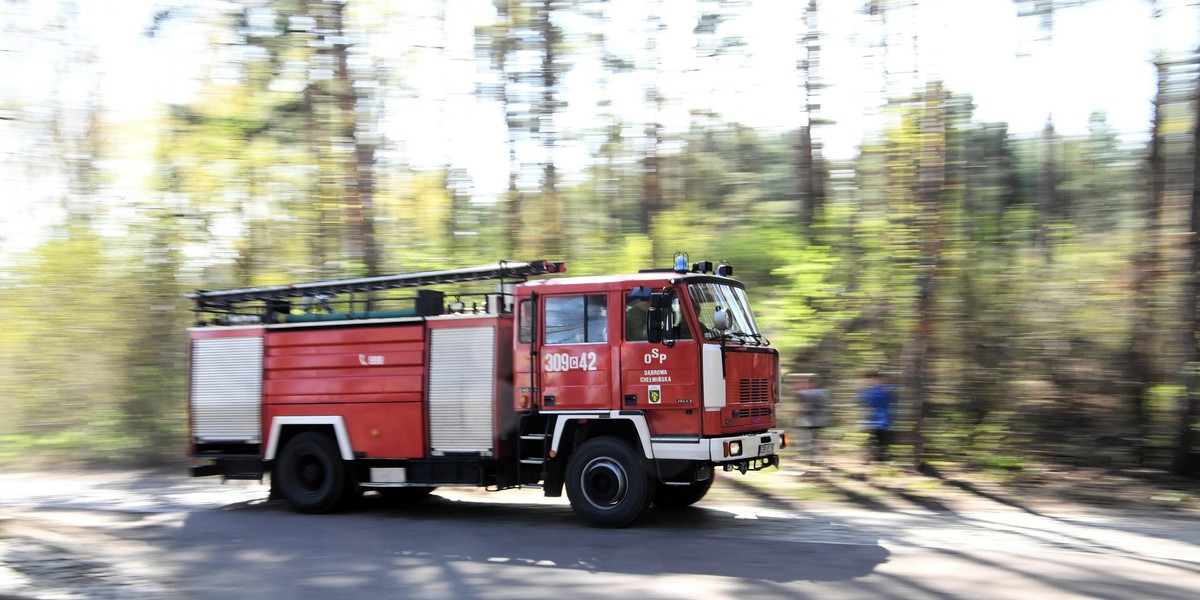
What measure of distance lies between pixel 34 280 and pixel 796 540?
18.9 metres

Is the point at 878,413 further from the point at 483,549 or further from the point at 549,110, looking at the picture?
the point at 549,110

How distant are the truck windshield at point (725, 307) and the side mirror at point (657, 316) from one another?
1.01 ft

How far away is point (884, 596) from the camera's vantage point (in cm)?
670

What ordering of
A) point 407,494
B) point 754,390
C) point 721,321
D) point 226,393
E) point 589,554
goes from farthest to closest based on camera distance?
point 407,494 → point 226,393 → point 754,390 → point 721,321 → point 589,554

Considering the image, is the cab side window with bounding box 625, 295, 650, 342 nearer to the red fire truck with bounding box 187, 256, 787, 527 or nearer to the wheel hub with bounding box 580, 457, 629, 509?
the red fire truck with bounding box 187, 256, 787, 527

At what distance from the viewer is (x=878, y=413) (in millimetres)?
13992

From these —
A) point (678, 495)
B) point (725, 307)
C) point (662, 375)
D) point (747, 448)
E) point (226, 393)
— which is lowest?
point (678, 495)

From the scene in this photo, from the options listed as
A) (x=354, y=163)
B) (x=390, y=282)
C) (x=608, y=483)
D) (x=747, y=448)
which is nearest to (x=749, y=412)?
(x=747, y=448)

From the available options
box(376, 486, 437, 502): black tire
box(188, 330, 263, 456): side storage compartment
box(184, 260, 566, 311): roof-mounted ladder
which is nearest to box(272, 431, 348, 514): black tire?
box(188, 330, 263, 456): side storage compartment

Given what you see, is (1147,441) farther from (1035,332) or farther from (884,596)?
(884,596)

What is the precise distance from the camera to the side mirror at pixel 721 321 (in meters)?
9.65

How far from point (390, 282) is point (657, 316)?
3683 millimetres

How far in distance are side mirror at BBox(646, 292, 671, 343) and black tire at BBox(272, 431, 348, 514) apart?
182 inches

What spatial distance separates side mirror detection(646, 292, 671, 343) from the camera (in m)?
9.52
